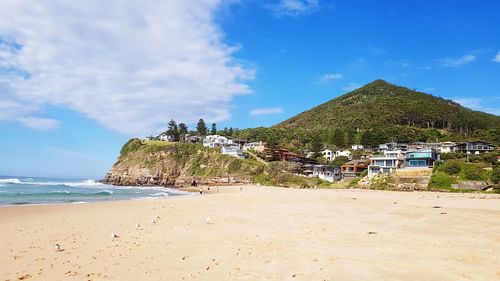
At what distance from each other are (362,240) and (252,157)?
85.7 m

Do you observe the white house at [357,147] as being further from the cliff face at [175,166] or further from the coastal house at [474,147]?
the cliff face at [175,166]

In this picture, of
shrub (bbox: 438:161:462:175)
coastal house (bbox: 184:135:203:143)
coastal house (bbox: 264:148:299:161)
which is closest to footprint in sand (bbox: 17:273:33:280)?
shrub (bbox: 438:161:462:175)

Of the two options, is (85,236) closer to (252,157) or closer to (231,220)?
(231,220)

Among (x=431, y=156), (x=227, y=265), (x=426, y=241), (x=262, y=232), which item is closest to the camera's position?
(x=227, y=265)

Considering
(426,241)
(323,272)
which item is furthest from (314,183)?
(323,272)

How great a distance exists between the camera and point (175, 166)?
103 metres

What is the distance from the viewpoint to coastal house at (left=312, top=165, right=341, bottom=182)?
254 feet

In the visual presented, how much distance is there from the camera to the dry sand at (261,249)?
8.61m

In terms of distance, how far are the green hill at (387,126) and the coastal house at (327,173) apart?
30185 millimetres

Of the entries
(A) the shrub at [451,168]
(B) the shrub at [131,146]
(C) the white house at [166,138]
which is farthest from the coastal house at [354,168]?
(C) the white house at [166,138]

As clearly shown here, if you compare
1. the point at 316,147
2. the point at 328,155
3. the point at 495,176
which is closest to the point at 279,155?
the point at 328,155

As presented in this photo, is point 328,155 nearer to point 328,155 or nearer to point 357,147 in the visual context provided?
point 328,155

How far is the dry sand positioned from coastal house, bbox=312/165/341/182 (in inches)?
2327

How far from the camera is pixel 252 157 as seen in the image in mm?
98062
